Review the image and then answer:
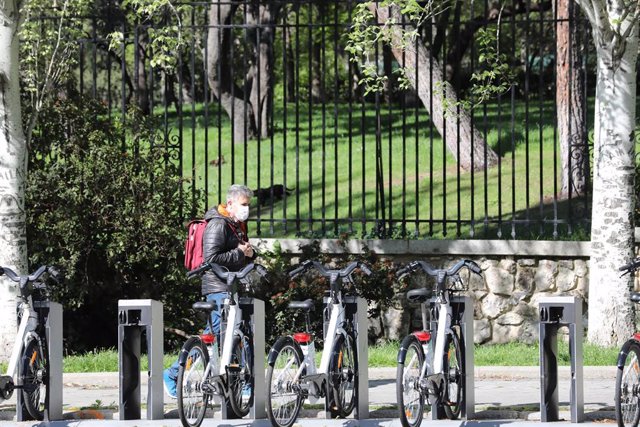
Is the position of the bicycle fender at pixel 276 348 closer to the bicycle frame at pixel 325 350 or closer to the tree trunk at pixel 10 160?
the bicycle frame at pixel 325 350

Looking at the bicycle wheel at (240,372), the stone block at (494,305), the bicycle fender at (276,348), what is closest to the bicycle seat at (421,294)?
the bicycle fender at (276,348)

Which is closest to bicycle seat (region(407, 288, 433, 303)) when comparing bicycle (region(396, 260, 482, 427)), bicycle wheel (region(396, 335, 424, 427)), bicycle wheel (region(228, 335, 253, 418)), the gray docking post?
bicycle (region(396, 260, 482, 427))

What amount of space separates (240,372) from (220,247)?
3.72 feet

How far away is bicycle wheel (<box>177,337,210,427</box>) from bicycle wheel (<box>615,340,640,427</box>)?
270 cm

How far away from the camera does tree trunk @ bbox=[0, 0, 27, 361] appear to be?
11656 millimetres

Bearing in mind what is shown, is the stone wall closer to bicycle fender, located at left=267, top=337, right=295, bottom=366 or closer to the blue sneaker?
the blue sneaker

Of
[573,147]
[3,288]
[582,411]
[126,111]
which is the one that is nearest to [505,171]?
[573,147]

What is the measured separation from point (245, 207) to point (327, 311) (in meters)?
1.18

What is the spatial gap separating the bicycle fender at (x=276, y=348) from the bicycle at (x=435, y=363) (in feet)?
2.48

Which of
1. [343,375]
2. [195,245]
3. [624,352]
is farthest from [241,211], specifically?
[624,352]

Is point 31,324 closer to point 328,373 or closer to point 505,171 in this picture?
point 328,373

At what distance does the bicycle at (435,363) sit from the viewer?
8297 millimetres

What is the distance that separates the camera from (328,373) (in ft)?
28.9

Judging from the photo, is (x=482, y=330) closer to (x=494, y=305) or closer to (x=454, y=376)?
(x=494, y=305)
